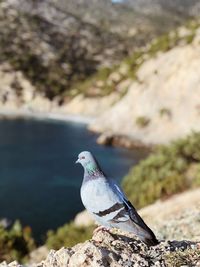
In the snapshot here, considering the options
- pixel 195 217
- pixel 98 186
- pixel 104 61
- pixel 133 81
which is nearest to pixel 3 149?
pixel 133 81

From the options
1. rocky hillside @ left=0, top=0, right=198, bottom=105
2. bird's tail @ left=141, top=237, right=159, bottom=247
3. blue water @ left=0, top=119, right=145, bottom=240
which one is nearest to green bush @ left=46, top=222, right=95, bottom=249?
blue water @ left=0, top=119, right=145, bottom=240

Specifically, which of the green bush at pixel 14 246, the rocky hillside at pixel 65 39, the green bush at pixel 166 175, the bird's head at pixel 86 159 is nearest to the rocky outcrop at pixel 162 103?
the rocky hillside at pixel 65 39

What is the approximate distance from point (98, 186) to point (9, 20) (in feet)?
460

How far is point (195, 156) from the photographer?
3309 centimetres

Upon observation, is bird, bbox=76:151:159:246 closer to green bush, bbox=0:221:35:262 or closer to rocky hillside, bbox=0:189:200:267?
rocky hillside, bbox=0:189:200:267

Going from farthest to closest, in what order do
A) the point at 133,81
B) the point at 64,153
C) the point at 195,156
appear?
the point at 133,81 → the point at 64,153 → the point at 195,156

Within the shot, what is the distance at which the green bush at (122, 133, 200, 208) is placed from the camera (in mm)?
27812

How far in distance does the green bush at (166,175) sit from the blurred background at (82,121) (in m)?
0.08

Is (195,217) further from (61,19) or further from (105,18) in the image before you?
(105,18)

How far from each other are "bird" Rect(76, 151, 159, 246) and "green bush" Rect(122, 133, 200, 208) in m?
20.2

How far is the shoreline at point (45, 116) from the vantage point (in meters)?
87.4

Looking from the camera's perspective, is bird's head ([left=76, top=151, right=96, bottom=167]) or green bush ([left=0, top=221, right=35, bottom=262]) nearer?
bird's head ([left=76, top=151, right=96, bottom=167])

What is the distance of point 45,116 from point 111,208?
86.7m

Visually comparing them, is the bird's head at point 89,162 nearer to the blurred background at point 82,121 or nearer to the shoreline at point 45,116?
the blurred background at point 82,121
